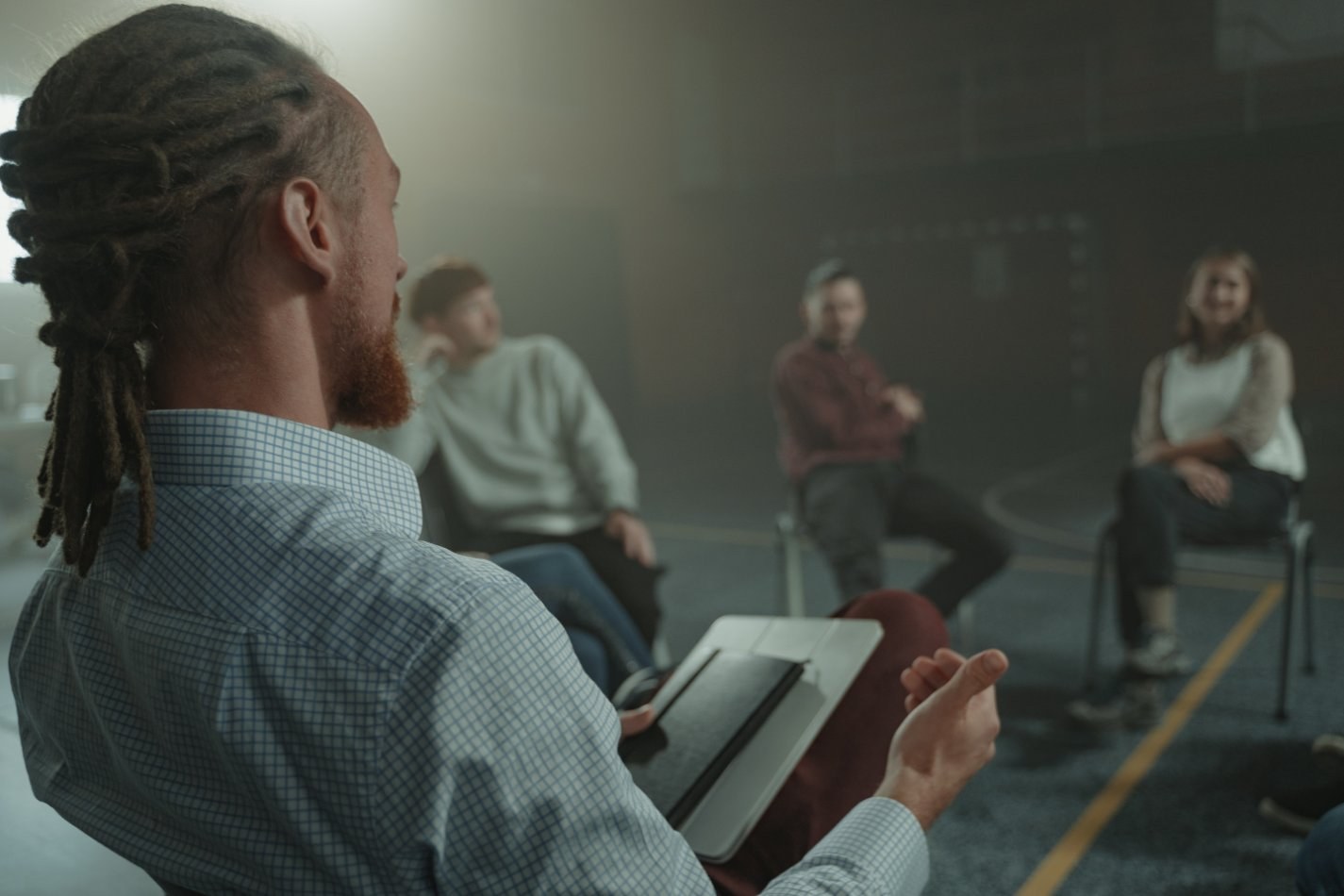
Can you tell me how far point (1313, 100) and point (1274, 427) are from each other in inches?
180

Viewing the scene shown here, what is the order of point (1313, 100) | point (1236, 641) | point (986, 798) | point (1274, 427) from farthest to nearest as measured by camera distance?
point (1313, 100)
point (1236, 641)
point (1274, 427)
point (986, 798)

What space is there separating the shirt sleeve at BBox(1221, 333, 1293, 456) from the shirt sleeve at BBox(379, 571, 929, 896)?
2.49 m

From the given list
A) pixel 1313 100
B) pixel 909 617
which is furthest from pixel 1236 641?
pixel 1313 100

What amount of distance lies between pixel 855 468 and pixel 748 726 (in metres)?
2.02

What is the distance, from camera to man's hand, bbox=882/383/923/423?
10.00 ft

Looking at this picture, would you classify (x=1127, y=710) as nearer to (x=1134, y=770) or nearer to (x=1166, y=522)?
(x=1134, y=770)

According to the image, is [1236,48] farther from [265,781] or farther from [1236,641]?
[265,781]

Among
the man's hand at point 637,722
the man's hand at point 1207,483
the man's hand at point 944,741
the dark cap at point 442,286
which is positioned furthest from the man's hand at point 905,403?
the man's hand at point 944,741

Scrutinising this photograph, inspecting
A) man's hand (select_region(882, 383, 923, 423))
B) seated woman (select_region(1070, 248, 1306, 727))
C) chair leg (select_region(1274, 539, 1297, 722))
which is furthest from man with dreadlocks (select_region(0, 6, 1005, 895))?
man's hand (select_region(882, 383, 923, 423))

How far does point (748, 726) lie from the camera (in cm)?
97

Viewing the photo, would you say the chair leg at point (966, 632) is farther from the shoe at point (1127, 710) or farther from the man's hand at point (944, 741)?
the man's hand at point (944, 741)

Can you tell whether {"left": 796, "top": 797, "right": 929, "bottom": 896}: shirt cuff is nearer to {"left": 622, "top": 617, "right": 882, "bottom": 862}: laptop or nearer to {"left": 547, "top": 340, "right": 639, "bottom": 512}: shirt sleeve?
{"left": 622, "top": 617, "right": 882, "bottom": 862}: laptop

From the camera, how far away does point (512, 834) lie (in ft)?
1.83

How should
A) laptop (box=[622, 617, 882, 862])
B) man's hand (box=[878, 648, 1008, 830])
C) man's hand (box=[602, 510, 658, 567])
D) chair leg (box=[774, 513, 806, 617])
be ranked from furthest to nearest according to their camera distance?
chair leg (box=[774, 513, 806, 617])
man's hand (box=[602, 510, 658, 567])
laptop (box=[622, 617, 882, 862])
man's hand (box=[878, 648, 1008, 830])
